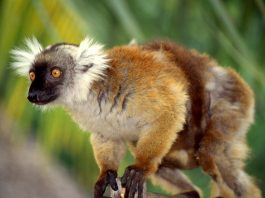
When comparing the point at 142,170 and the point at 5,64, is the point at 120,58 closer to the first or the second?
the point at 142,170

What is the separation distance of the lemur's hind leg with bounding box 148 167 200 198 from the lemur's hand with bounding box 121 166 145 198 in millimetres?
640

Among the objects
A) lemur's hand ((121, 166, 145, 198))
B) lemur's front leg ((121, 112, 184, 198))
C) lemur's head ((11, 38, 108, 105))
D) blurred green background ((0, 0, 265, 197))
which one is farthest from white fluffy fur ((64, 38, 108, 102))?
blurred green background ((0, 0, 265, 197))

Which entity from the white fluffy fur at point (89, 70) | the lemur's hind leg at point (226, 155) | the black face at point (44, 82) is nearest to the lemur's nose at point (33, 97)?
the black face at point (44, 82)

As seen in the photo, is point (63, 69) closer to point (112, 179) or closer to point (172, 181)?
point (112, 179)

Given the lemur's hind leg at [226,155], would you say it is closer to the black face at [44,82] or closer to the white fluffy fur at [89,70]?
the white fluffy fur at [89,70]

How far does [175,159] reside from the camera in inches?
215

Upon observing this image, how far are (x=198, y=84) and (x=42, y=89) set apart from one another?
3.66 ft

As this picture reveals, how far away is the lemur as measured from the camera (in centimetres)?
490

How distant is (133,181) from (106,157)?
48 centimetres

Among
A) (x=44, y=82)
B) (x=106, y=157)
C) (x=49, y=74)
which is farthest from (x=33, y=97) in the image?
(x=106, y=157)

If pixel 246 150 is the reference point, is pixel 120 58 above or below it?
above

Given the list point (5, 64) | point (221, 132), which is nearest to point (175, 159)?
point (221, 132)

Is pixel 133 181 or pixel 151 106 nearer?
pixel 133 181

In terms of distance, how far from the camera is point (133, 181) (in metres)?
4.67
